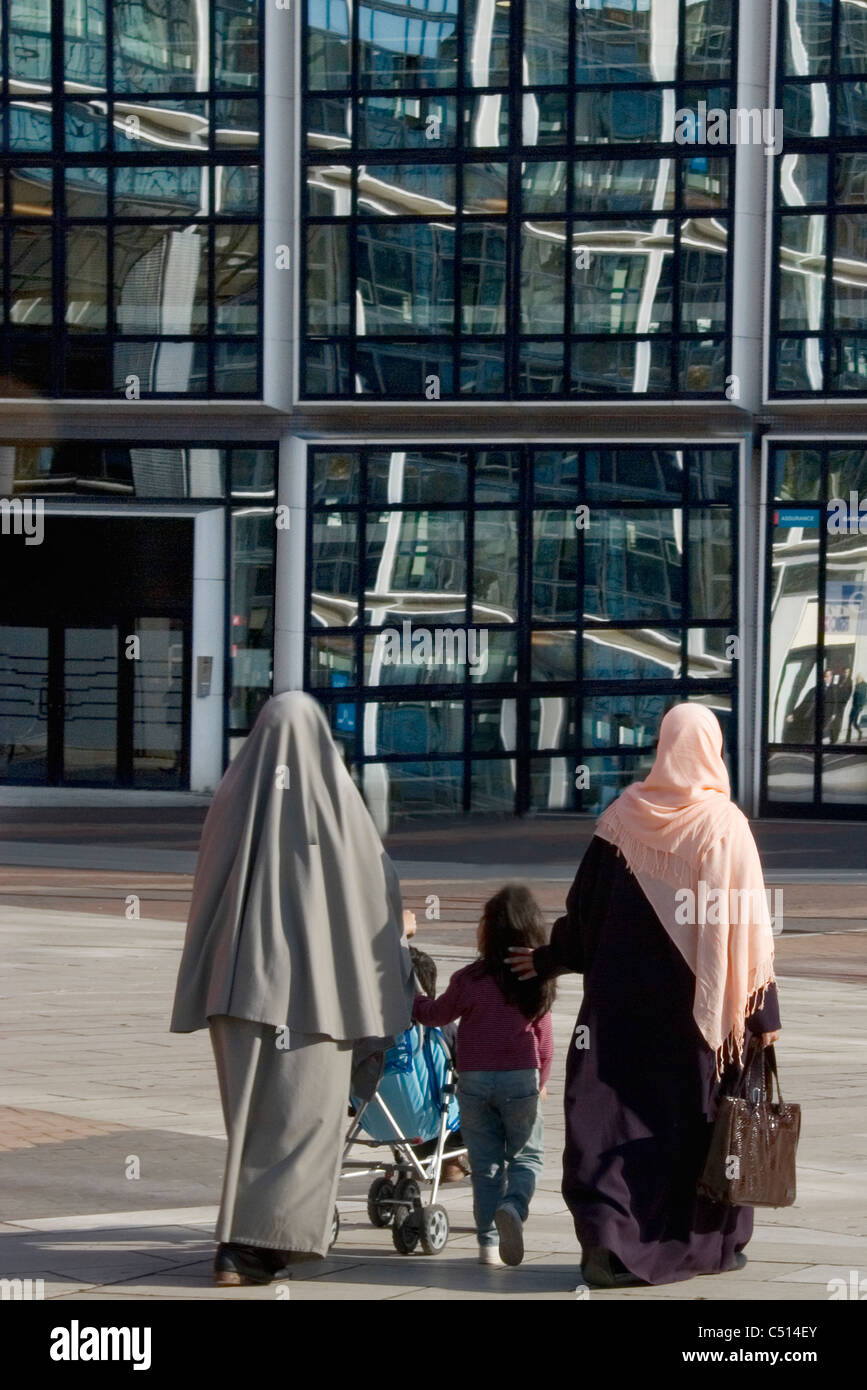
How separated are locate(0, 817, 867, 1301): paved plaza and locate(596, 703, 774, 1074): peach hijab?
77 centimetres

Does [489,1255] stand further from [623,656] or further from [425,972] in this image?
[623,656]

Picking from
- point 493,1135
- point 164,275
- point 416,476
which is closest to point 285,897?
point 493,1135

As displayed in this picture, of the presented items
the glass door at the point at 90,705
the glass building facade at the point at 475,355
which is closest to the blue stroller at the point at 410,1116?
the glass building facade at the point at 475,355

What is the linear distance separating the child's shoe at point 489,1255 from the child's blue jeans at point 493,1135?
0.01 meters

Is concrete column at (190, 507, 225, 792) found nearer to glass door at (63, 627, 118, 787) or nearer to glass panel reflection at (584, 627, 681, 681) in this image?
glass door at (63, 627, 118, 787)

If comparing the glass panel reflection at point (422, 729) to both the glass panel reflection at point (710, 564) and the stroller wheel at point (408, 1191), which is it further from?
the stroller wheel at point (408, 1191)

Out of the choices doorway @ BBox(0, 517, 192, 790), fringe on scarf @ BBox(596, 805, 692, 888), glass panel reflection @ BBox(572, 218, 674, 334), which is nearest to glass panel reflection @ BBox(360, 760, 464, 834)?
doorway @ BBox(0, 517, 192, 790)

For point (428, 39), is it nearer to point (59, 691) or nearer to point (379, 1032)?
point (59, 691)

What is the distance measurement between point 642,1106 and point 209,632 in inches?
879

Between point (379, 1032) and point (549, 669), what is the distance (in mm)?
21116

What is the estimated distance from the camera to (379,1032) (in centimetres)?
566

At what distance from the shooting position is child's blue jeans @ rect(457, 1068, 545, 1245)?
5891 millimetres
